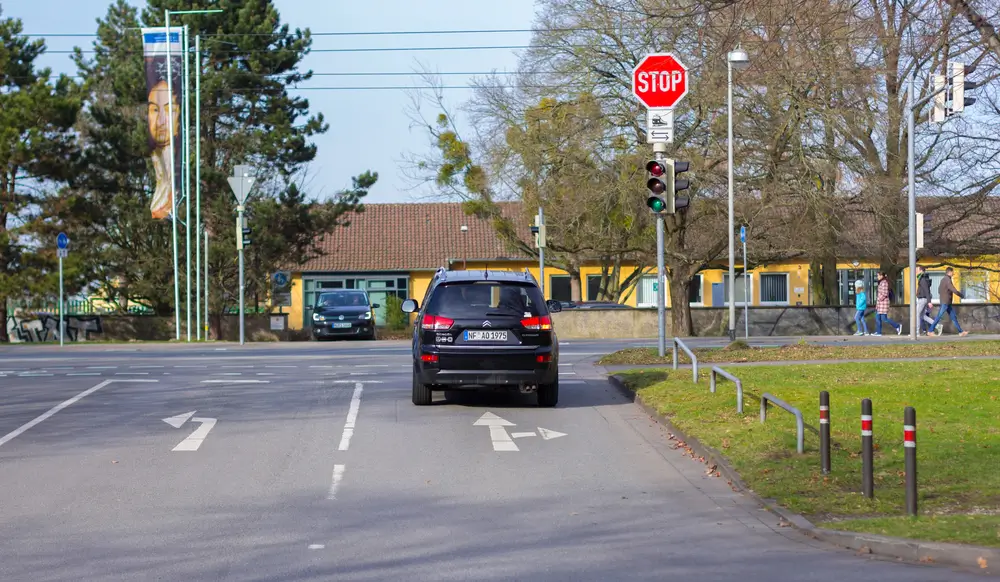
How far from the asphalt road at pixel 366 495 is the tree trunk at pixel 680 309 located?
21182 mm

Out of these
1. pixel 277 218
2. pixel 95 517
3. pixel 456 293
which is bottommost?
pixel 95 517

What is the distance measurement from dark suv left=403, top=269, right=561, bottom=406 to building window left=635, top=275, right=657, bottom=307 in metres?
49.5

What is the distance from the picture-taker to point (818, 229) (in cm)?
3462

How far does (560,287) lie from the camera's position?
6494 centimetres

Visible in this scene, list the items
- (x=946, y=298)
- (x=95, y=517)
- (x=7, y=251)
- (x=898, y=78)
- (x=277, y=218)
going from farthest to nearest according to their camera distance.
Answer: (x=277, y=218) → (x=7, y=251) → (x=946, y=298) → (x=898, y=78) → (x=95, y=517)

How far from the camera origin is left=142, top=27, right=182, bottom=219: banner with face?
126 feet

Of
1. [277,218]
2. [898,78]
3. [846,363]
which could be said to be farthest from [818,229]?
[277,218]

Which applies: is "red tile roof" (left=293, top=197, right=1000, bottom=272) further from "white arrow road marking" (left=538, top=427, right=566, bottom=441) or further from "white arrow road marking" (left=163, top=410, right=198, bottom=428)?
"white arrow road marking" (left=538, top=427, right=566, bottom=441)

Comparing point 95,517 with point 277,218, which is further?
point 277,218

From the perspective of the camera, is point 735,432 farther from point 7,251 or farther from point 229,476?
point 7,251

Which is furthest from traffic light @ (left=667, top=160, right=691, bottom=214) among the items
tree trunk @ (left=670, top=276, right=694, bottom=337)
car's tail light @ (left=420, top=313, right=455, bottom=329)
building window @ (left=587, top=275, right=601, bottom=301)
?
building window @ (left=587, top=275, right=601, bottom=301)

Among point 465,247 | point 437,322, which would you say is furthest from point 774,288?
point 437,322

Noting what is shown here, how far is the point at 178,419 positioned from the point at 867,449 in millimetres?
8889

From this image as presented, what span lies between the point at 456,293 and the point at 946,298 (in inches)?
894
